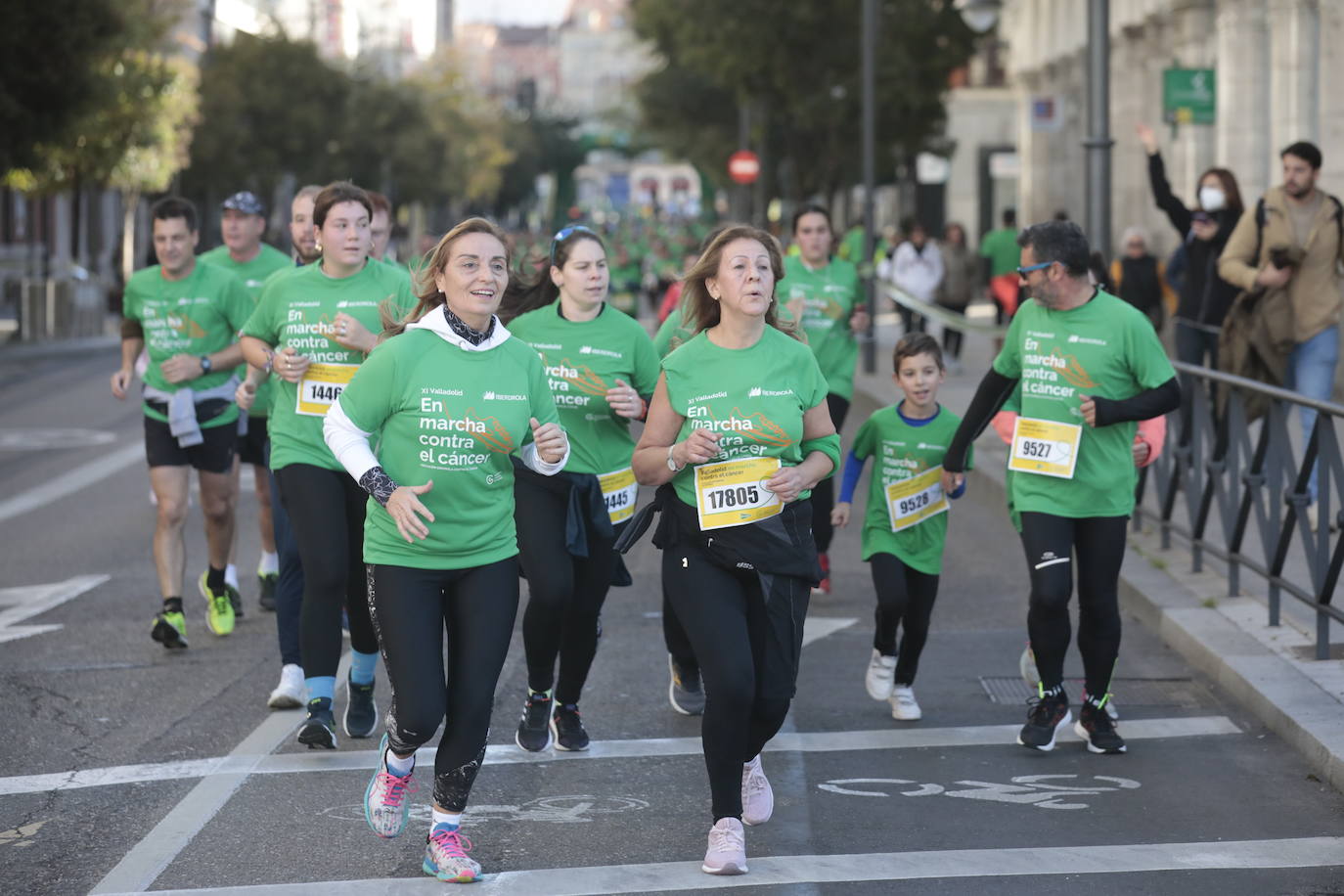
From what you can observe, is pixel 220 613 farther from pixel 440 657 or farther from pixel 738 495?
pixel 738 495

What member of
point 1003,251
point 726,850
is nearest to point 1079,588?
point 726,850

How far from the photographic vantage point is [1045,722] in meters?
7.25

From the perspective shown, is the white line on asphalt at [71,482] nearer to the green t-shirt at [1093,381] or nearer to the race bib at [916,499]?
the race bib at [916,499]

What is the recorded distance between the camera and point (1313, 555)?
27.0ft

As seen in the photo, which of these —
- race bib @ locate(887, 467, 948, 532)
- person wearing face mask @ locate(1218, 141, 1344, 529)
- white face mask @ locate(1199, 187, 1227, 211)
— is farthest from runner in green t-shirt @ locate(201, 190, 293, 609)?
white face mask @ locate(1199, 187, 1227, 211)

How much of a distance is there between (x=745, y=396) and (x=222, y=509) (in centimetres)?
439

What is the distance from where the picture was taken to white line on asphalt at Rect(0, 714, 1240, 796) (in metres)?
6.89

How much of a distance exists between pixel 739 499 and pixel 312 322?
2.25 meters

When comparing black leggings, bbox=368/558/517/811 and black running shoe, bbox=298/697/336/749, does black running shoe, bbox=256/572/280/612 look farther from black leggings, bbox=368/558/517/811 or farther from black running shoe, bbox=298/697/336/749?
black leggings, bbox=368/558/517/811

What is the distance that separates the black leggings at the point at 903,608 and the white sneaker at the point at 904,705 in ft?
0.24

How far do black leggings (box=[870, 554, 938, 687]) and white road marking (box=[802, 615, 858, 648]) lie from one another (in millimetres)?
→ 1551

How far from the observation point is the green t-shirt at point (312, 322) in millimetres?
7434

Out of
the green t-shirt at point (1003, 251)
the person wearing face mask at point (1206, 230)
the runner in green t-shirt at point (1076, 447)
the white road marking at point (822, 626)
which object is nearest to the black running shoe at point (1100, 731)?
the runner in green t-shirt at point (1076, 447)

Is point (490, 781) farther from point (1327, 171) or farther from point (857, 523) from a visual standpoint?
point (1327, 171)
